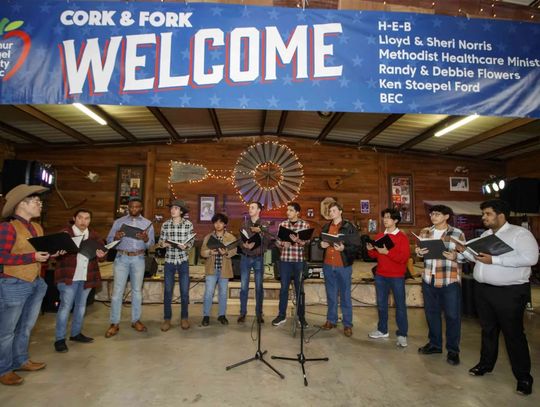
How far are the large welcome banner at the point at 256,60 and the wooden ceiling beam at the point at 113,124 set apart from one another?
150 inches

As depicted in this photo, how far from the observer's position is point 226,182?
855 cm

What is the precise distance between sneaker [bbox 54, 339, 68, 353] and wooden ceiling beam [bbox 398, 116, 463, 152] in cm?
746

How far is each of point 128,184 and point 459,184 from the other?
946 cm

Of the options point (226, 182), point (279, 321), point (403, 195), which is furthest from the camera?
point (403, 195)

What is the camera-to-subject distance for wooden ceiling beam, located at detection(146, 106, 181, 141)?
6.41 meters

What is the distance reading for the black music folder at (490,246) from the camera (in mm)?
2617

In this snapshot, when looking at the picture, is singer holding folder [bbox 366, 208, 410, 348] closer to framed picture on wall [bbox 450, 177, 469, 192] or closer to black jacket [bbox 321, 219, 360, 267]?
black jacket [bbox 321, 219, 360, 267]

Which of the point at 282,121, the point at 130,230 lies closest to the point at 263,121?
the point at 282,121

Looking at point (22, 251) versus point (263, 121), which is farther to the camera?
point (263, 121)

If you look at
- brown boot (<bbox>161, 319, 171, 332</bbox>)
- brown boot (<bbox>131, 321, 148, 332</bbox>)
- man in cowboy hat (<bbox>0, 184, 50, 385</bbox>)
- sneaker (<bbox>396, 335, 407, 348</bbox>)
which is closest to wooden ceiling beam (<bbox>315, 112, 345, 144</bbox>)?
sneaker (<bbox>396, 335, 407, 348</bbox>)

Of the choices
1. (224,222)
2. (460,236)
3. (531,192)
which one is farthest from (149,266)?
(531,192)

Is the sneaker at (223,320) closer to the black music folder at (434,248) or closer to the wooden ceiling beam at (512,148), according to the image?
the black music folder at (434,248)

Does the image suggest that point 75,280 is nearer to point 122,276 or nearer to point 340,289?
point 122,276

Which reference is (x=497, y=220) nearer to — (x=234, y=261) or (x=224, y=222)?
(x=224, y=222)
